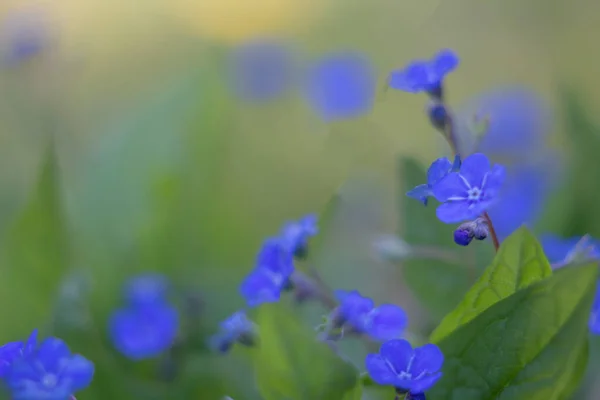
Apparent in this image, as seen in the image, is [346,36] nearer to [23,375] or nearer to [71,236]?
[71,236]

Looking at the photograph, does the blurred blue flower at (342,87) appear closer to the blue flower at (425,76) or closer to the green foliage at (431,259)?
the green foliage at (431,259)

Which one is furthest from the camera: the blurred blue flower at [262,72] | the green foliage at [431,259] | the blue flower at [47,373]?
the blurred blue flower at [262,72]

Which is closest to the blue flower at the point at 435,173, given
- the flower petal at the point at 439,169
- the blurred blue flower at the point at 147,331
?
the flower petal at the point at 439,169

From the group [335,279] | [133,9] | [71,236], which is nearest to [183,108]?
[71,236]

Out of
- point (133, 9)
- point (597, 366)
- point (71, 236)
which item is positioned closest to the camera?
point (597, 366)

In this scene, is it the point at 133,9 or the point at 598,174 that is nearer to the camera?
the point at 598,174

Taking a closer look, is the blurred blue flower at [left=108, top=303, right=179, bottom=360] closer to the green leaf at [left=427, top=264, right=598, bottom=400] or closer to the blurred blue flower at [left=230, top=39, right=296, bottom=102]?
the green leaf at [left=427, top=264, right=598, bottom=400]
